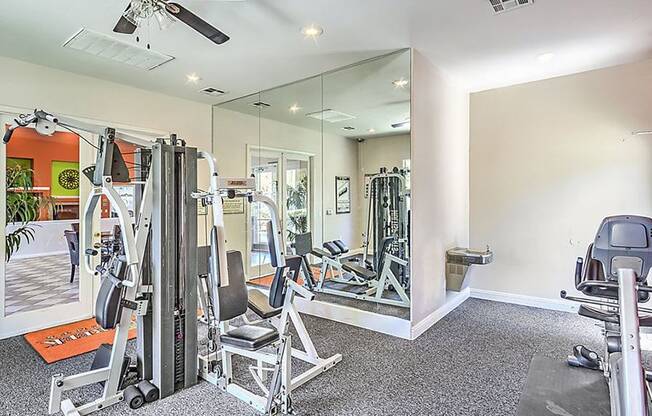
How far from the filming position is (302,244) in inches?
196

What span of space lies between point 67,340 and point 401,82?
4.30 metres

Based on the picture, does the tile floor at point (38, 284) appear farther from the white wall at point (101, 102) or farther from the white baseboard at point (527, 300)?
the white baseboard at point (527, 300)

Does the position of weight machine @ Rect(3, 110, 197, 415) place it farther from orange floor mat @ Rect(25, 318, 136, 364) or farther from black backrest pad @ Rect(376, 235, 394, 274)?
black backrest pad @ Rect(376, 235, 394, 274)

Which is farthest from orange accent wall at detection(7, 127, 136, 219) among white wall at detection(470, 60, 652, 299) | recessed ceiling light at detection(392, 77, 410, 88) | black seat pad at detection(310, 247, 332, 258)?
white wall at detection(470, 60, 652, 299)

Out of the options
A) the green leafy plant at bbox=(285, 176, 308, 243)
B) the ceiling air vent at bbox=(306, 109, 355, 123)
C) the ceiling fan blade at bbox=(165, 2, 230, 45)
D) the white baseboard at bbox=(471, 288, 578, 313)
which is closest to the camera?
the ceiling fan blade at bbox=(165, 2, 230, 45)

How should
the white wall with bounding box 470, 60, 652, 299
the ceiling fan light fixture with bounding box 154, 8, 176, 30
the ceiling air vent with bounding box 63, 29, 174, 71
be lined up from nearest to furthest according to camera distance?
the ceiling fan light fixture with bounding box 154, 8, 176, 30, the ceiling air vent with bounding box 63, 29, 174, 71, the white wall with bounding box 470, 60, 652, 299

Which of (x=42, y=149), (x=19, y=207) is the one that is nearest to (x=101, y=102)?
(x=42, y=149)

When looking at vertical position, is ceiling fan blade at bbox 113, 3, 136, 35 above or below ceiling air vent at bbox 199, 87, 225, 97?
below

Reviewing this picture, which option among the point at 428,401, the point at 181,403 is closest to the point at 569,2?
the point at 428,401

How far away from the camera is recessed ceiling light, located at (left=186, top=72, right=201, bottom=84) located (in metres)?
4.39

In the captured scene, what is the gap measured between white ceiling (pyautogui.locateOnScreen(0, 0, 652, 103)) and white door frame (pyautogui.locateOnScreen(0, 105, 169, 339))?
25.5 inches

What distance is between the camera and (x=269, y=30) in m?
3.24

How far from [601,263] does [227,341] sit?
3070 mm

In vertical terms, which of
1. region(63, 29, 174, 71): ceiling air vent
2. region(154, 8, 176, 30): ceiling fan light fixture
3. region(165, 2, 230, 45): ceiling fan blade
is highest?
region(63, 29, 174, 71): ceiling air vent
